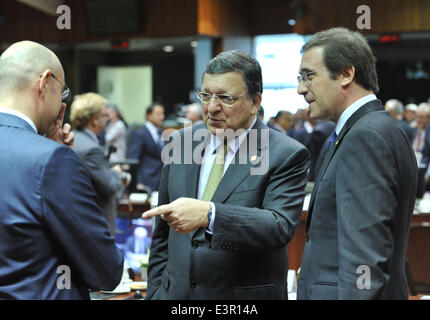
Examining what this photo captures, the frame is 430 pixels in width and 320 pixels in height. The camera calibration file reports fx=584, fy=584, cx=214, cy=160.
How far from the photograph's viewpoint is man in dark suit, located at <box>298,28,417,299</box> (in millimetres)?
1564

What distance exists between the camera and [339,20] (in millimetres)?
10461

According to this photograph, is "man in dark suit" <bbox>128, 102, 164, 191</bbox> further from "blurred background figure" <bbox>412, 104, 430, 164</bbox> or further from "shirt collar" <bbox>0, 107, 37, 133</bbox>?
"shirt collar" <bbox>0, 107, 37, 133</bbox>

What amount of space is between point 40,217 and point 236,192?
716 millimetres

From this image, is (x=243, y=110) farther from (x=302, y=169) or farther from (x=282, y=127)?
(x=282, y=127)

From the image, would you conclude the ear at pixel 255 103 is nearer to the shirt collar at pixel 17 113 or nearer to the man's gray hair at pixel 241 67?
the man's gray hair at pixel 241 67

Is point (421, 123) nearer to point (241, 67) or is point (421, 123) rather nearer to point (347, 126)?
point (241, 67)

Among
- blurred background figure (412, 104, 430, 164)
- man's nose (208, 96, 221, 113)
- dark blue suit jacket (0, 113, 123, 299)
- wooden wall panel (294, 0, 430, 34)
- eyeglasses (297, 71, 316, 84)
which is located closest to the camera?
dark blue suit jacket (0, 113, 123, 299)

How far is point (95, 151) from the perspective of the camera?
3.91 m

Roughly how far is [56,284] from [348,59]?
107 centimetres

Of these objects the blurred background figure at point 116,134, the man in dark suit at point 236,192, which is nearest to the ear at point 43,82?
the man in dark suit at point 236,192

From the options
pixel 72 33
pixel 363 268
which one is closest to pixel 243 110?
pixel 363 268

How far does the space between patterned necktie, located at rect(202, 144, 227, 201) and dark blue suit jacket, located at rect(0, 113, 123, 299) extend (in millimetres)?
561

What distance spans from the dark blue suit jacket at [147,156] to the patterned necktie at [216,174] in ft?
16.3

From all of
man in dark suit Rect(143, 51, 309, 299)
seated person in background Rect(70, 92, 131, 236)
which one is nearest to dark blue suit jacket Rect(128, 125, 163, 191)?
seated person in background Rect(70, 92, 131, 236)
